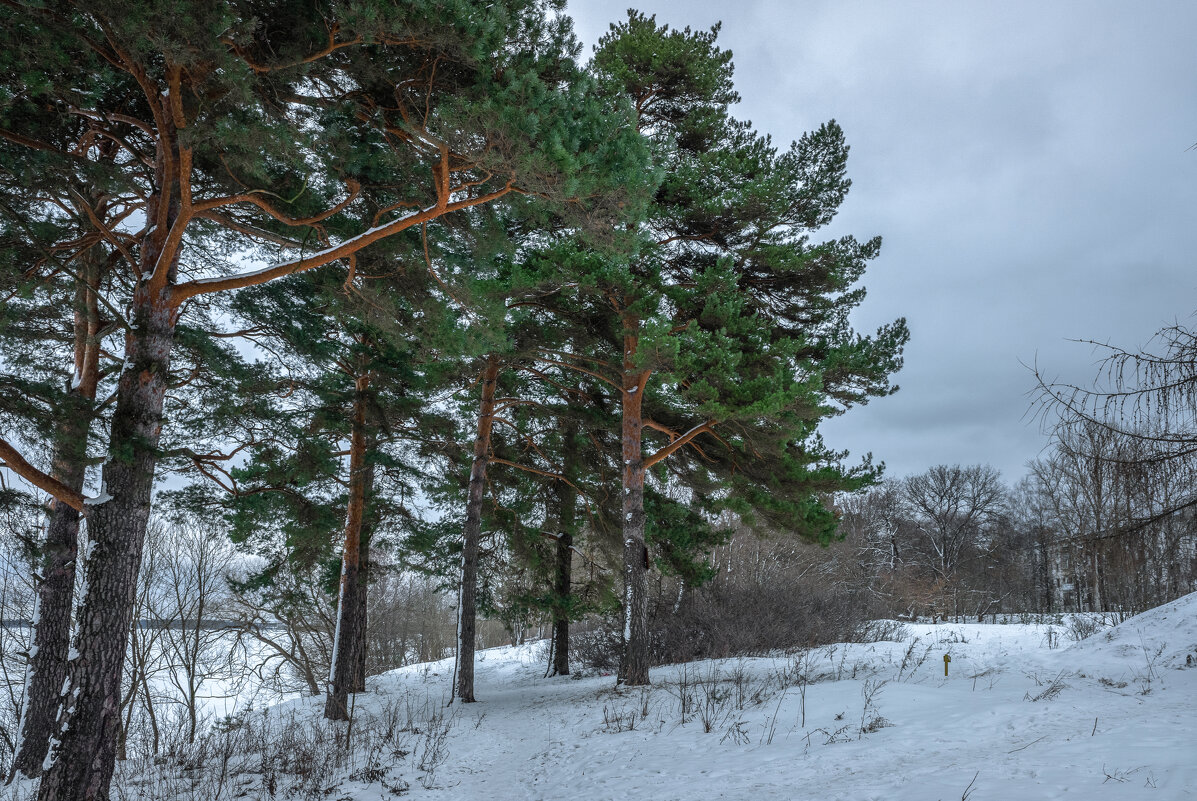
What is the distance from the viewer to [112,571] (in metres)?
5.23

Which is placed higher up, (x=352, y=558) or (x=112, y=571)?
(x=112, y=571)

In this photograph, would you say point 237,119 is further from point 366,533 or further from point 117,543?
point 366,533

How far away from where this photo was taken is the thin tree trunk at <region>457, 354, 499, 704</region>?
Answer: 12.4 metres

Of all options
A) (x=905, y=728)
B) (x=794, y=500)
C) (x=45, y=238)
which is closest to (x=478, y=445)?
(x=794, y=500)

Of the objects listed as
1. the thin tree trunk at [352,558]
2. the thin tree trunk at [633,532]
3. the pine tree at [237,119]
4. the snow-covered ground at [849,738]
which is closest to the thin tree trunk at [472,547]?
the snow-covered ground at [849,738]

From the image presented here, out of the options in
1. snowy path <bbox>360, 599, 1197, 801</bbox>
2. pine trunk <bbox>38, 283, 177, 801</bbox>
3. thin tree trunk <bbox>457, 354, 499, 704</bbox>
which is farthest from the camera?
thin tree trunk <bbox>457, 354, 499, 704</bbox>

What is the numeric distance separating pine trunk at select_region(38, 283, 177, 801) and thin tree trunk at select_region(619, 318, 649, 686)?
269 inches

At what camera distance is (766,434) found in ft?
32.6

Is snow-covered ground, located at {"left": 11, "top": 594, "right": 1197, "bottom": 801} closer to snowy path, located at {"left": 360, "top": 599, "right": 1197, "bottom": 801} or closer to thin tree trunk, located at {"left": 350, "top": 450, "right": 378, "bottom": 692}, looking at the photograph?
snowy path, located at {"left": 360, "top": 599, "right": 1197, "bottom": 801}

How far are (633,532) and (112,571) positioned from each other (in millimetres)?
7452

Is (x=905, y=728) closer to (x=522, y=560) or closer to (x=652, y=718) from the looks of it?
(x=652, y=718)

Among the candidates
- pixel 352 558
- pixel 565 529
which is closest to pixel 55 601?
pixel 352 558

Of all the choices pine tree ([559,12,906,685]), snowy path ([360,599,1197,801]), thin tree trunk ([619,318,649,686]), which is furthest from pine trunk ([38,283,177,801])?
thin tree trunk ([619,318,649,686])

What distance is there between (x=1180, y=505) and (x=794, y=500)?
5735 millimetres
